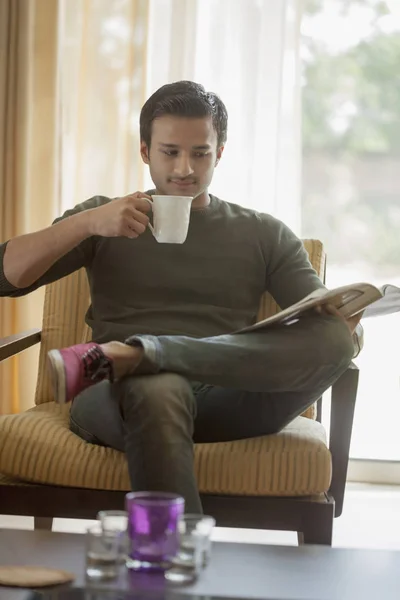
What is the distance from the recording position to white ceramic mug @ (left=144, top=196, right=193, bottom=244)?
6.04ft

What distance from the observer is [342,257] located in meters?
3.34

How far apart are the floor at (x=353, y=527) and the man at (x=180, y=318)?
0.80 m

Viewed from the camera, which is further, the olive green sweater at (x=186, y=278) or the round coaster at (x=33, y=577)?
the olive green sweater at (x=186, y=278)

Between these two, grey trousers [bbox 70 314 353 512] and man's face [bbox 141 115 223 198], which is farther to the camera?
man's face [bbox 141 115 223 198]

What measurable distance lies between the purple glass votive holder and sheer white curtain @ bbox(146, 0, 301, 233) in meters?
2.12

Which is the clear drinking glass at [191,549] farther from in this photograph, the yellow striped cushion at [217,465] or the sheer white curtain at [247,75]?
the sheer white curtain at [247,75]

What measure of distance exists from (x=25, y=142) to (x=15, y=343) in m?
1.30

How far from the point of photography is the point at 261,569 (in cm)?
125

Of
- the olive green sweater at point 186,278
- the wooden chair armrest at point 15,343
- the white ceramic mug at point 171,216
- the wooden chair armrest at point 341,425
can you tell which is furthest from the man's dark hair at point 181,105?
the wooden chair armrest at point 341,425

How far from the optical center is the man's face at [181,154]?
218 cm

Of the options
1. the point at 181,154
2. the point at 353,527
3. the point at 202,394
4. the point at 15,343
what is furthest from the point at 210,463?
the point at 353,527

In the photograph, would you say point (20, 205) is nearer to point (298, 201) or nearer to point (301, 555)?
point (298, 201)

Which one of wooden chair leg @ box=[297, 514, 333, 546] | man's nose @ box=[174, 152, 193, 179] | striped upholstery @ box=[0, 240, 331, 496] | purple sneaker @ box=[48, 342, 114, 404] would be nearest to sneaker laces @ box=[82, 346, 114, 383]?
purple sneaker @ box=[48, 342, 114, 404]

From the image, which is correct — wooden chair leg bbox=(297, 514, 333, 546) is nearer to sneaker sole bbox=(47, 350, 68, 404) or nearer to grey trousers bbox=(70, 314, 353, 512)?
grey trousers bbox=(70, 314, 353, 512)
